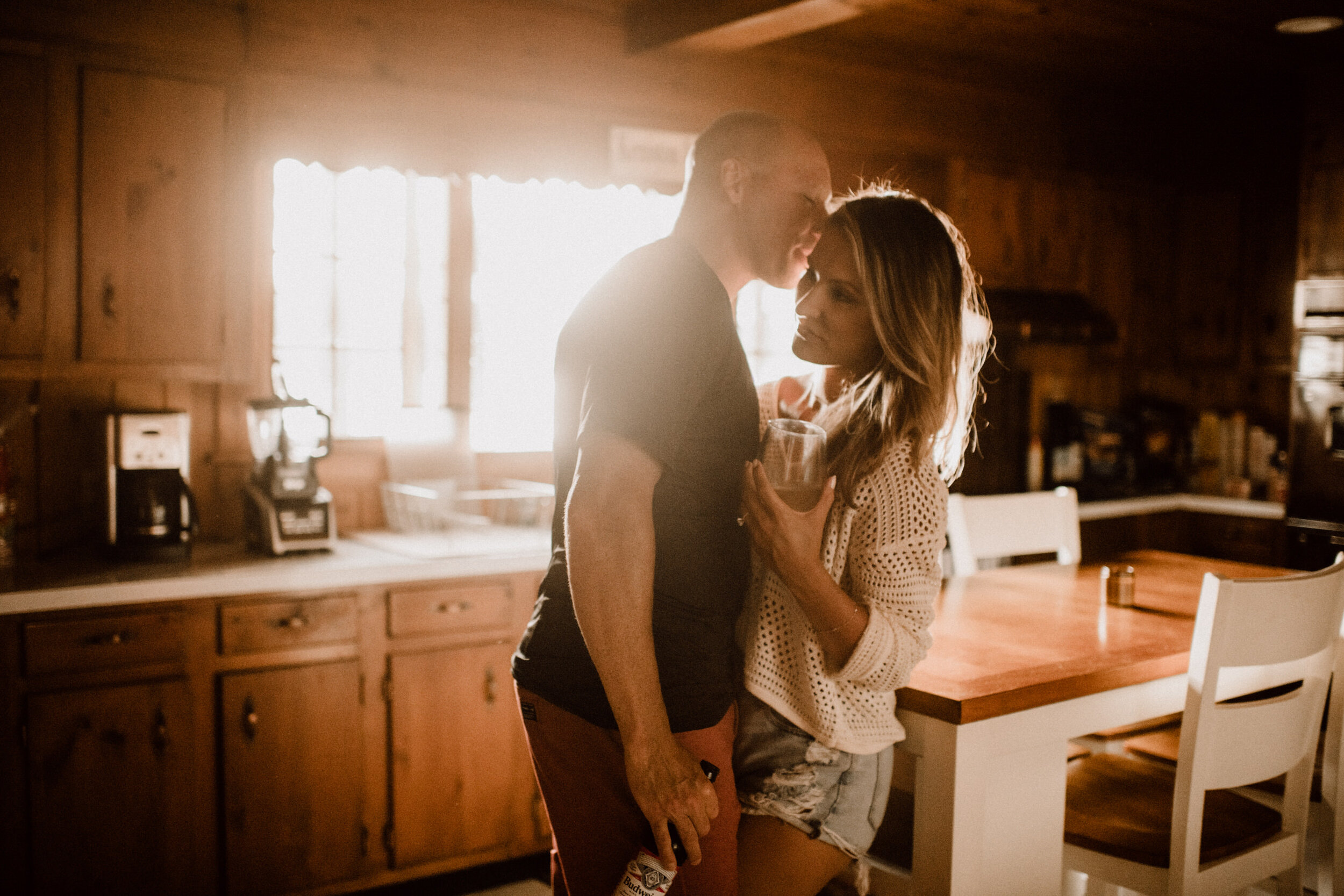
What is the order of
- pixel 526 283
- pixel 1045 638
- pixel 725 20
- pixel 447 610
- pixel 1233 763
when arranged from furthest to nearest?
pixel 526 283, pixel 725 20, pixel 447 610, pixel 1045 638, pixel 1233 763

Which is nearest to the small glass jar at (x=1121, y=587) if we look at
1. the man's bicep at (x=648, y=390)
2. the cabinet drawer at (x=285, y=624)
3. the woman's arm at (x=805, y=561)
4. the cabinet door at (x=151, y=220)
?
the woman's arm at (x=805, y=561)

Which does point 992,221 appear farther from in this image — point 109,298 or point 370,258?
point 109,298

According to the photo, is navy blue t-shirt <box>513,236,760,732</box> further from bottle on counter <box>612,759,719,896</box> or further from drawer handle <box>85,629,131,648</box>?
drawer handle <box>85,629,131,648</box>

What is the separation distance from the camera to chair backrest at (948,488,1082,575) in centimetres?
287

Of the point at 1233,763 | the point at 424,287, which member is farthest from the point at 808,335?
the point at 424,287

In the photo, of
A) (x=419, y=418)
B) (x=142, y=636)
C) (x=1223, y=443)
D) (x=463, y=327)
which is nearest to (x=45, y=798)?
(x=142, y=636)

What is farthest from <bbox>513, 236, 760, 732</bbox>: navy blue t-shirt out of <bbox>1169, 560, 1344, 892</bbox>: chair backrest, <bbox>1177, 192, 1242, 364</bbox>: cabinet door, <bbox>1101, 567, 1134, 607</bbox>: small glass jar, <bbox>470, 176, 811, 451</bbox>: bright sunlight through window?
<bbox>1177, 192, 1242, 364</bbox>: cabinet door

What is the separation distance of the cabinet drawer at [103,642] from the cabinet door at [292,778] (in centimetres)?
18

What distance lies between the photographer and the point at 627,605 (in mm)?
1224

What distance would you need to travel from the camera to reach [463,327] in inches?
143

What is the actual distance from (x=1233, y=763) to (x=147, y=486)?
2559mm

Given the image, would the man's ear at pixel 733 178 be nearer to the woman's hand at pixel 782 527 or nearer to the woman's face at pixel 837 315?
the woman's face at pixel 837 315

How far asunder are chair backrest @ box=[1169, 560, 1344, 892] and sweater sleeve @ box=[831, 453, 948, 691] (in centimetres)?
55

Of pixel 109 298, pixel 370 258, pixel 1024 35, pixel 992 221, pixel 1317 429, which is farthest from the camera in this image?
pixel 992 221
